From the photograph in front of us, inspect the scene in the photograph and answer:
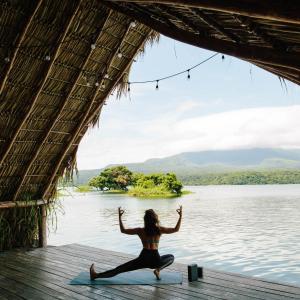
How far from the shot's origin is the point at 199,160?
156 meters

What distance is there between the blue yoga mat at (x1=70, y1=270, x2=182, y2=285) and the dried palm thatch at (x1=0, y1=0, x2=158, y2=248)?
212 centimetres

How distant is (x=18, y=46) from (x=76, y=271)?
2555mm

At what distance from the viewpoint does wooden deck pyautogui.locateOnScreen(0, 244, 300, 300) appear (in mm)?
3582

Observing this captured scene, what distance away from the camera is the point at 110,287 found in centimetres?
395

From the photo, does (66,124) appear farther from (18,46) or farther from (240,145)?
(240,145)

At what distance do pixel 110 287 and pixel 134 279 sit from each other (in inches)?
12.6

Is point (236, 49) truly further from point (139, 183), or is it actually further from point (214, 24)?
point (139, 183)

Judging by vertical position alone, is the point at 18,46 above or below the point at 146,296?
above

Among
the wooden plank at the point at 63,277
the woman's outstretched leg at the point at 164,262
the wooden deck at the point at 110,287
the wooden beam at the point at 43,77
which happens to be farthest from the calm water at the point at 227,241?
the woman's outstretched leg at the point at 164,262

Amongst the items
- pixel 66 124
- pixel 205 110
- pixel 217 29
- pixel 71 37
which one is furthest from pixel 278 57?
pixel 205 110

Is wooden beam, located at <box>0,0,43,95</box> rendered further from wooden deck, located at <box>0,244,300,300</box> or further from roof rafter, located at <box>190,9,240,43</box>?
wooden deck, located at <box>0,244,300,300</box>

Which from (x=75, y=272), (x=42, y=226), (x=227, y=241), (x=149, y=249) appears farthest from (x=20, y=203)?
(x=227, y=241)

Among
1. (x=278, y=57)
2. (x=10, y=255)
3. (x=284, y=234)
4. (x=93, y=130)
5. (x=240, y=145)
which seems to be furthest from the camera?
(x=240, y=145)

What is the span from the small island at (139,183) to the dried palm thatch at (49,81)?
24452mm
